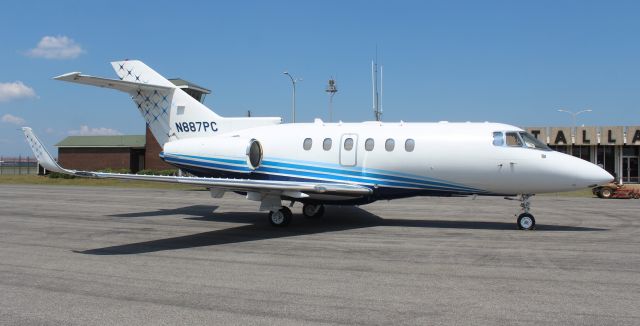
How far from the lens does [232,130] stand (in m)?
16.9

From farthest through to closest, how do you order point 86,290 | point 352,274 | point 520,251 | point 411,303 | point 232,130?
point 232,130 < point 520,251 < point 352,274 < point 86,290 < point 411,303

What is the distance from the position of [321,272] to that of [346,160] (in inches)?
257

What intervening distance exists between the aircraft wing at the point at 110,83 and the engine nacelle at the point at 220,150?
2.25m

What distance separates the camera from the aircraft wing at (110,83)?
1423 centimetres

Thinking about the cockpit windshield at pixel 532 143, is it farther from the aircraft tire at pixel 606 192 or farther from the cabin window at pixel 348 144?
the aircraft tire at pixel 606 192

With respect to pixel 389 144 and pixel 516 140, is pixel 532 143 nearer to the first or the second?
pixel 516 140

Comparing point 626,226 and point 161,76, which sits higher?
point 161,76

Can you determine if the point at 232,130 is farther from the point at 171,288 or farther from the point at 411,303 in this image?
the point at 411,303

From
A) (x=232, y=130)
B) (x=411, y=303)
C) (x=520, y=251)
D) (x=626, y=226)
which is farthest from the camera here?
(x=232, y=130)

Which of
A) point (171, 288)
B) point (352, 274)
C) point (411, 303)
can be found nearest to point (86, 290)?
point (171, 288)

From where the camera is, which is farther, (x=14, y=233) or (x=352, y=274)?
(x=14, y=233)

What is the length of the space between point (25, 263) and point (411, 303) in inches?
286

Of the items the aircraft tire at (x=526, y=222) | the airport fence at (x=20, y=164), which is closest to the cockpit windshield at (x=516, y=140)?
the aircraft tire at (x=526, y=222)

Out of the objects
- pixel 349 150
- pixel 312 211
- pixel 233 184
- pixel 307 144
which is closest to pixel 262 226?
pixel 312 211
